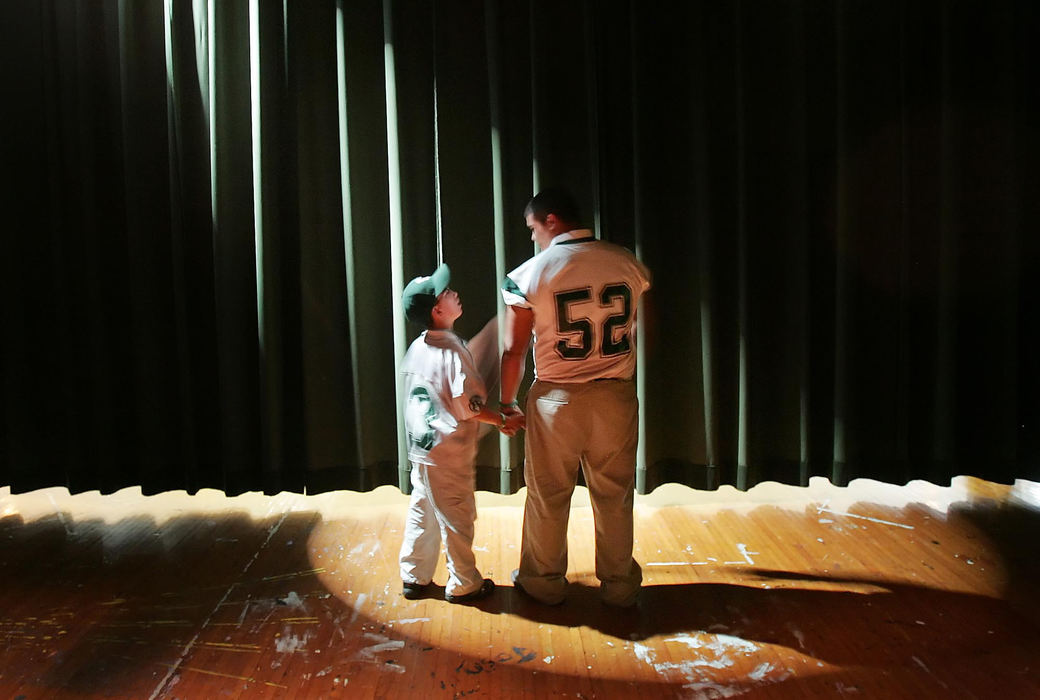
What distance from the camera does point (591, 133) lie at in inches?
107

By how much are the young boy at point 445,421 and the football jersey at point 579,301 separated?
218 mm

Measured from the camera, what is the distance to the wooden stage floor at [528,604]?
1.83 meters

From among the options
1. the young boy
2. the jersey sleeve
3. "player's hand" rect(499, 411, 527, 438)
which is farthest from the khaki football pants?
the jersey sleeve

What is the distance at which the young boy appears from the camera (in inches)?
83.0

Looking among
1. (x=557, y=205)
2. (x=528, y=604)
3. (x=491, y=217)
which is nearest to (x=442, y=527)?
(x=528, y=604)

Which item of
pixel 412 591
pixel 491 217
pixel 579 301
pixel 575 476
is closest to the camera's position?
pixel 579 301

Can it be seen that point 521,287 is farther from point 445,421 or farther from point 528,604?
point 528,604

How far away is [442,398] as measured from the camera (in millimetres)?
2117

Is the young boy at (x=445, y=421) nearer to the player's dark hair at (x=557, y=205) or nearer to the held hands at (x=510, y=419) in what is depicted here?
the held hands at (x=510, y=419)

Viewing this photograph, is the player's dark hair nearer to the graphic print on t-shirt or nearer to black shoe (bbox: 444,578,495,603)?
the graphic print on t-shirt

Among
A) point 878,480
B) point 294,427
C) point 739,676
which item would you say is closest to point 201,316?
point 294,427

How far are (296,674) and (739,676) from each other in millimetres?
1170

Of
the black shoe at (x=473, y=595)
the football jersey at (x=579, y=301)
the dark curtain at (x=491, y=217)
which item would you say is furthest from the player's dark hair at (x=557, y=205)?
the black shoe at (x=473, y=595)

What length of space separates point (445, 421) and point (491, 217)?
1041mm
